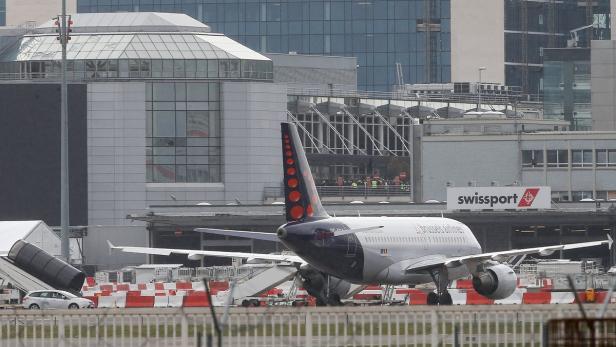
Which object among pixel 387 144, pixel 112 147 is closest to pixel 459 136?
pixel 112 147

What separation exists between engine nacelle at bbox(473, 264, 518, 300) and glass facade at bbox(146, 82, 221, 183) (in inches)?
2560

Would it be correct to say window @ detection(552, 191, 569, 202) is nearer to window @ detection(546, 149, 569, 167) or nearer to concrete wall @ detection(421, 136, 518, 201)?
window @ detection(546, 149, 569, 167)

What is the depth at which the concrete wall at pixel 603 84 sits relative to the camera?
16650cm

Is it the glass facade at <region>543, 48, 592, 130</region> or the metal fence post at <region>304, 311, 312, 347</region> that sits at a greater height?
the glass facade at <region>543, 48, 592, 130</region>

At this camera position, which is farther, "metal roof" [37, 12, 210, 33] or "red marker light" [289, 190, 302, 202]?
"metal roof" [37, 12, 210, 33]

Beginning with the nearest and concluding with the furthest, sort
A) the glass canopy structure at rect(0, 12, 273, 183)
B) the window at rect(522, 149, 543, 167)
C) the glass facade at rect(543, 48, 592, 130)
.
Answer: the glass canopy structure at rect(0, 12, 273, 183) < the window at rect(522, 149, 543, 167) < the glass facade at rect(543, 48, 592, 130)

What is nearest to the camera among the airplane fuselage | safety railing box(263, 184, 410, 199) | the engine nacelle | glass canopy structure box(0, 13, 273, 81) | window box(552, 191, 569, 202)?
the airplane fuselage

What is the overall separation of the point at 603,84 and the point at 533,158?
30043 millimetres

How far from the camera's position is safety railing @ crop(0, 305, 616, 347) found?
114ft

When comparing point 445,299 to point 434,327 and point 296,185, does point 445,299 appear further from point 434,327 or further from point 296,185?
point 434,327

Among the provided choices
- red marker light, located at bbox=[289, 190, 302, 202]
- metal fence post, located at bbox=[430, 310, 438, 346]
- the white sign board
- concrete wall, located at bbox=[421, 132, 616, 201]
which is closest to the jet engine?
red marker light, located at bbox=[289, 190, 302, 202]

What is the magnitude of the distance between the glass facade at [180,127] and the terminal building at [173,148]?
75 mm

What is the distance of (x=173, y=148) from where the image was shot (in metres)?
136

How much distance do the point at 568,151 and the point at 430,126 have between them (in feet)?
46.2
